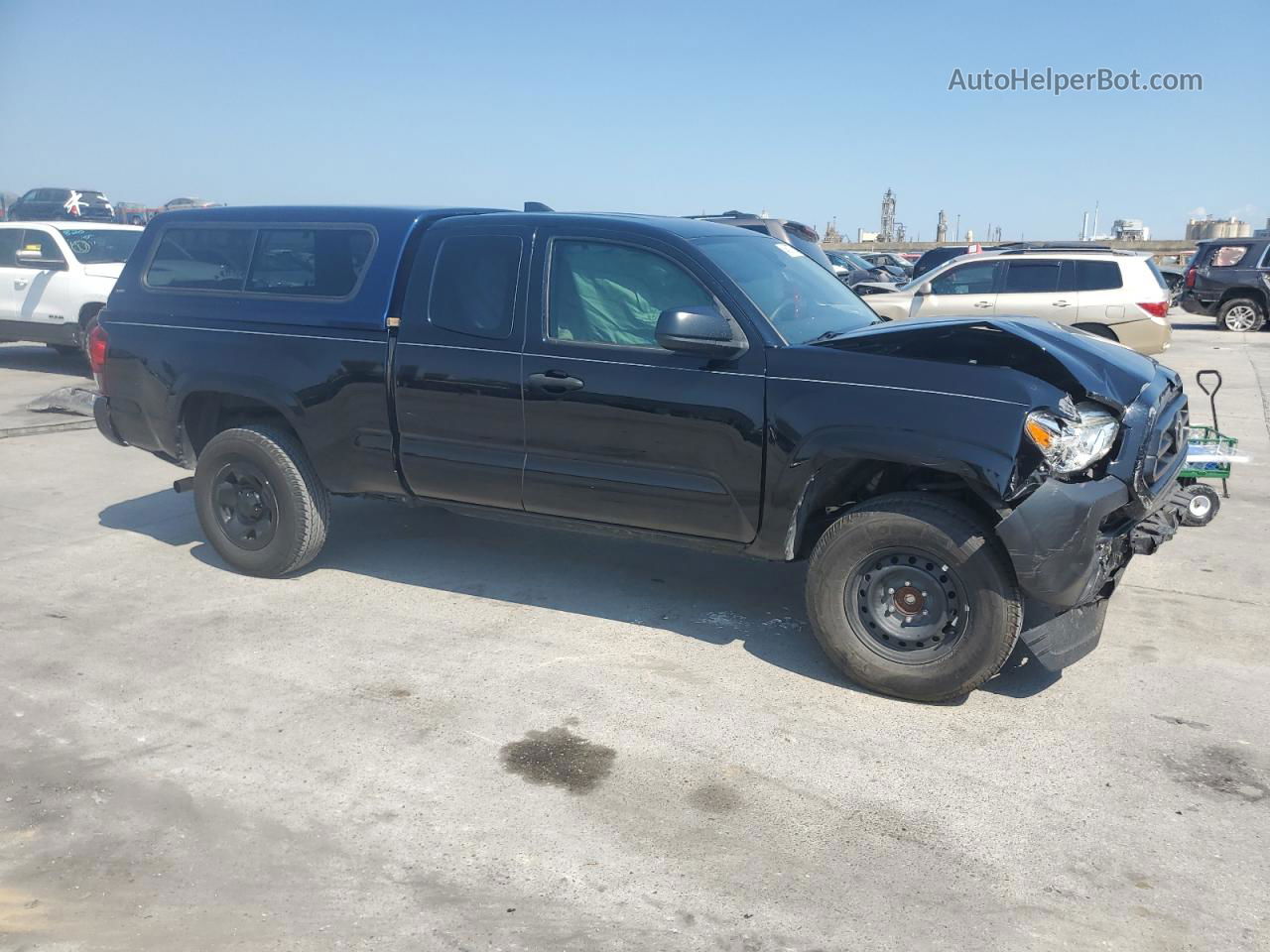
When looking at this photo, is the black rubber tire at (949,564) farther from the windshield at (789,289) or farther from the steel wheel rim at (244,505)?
the steel wheel rim at (244,505)

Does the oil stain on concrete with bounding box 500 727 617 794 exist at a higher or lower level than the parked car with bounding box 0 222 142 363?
lower

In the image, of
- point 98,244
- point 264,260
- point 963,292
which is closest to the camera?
point 264,260

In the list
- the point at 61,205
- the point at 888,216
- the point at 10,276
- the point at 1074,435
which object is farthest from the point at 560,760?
the point at 888,216

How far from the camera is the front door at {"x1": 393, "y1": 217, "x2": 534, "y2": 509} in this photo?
5043 millimetres

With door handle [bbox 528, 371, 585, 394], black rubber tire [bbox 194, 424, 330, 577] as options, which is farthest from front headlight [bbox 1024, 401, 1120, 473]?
black rubber tire [bbox 194, 424, 330, 577]

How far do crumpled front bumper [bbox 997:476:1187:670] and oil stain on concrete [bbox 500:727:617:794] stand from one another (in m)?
1.69

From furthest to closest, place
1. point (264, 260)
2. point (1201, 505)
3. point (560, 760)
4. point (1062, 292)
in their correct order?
point (1062, 292) < point (264, 260) < point (1201, 505) < point (560, 760)

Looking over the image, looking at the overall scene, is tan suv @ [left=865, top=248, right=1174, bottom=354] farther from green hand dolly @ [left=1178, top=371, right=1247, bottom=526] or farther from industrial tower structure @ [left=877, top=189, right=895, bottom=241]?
industrial tower structure @ [left=877, top=189, right=895, bottom=241]

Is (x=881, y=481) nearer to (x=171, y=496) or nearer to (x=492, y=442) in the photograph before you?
(x=492, y=442)

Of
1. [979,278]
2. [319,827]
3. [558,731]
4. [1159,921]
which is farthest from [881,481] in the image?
[979,278]

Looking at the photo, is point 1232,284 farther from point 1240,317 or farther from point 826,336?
point 826,336

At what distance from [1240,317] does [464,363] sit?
66.9 ft

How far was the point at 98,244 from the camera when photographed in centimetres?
1361

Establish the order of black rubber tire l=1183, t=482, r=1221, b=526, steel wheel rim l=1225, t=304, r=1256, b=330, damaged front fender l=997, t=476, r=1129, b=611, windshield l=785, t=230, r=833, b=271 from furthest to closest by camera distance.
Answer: steel wheel rim l=1225, t=304, r=1256, b=330, windshield l=785, t=230, r=833, b=271, black rubber tire l=1183, t=482, r=1221, b=526, damaged front fender l=997, t=476, r=1129, b=611
